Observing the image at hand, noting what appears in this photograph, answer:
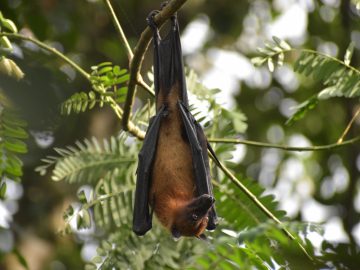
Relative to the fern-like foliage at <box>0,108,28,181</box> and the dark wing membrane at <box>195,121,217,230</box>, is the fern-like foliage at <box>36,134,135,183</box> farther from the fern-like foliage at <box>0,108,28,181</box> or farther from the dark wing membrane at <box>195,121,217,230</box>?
the dark wing membrane at <box>195,121,217,230</box>

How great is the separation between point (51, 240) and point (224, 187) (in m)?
4.49

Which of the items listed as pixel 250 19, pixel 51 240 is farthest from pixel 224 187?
pixel 250 19

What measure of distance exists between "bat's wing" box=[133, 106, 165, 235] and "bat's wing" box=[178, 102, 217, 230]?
201 mm

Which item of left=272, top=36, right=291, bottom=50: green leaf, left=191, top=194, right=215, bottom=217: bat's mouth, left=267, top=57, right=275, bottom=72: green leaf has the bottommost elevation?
left=191, top=194, right=215, bottom=217: bat's mouth

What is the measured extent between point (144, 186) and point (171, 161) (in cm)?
22

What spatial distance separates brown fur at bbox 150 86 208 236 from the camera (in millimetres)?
4021

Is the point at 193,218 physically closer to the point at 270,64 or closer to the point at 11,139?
the point at 270,64

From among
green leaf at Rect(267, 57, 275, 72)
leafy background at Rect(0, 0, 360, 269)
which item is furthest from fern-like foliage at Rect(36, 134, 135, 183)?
green leaf at Rect(267, 57, 275, 72)

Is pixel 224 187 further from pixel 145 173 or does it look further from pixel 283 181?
pixel 283 181

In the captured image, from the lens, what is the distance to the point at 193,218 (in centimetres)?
384

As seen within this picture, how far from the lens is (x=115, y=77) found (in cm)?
426

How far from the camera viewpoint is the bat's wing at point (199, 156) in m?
4.00

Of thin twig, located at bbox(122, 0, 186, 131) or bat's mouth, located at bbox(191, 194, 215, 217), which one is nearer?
thin twig, located at bbox(122, 0, 186, 131)

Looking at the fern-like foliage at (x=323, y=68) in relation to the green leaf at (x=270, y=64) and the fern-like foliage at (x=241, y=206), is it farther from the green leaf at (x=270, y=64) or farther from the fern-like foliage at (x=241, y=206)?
the fern-like foliage at (x=241, y=206)
